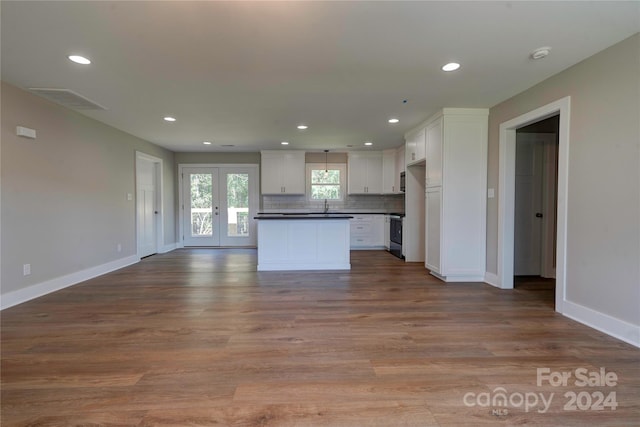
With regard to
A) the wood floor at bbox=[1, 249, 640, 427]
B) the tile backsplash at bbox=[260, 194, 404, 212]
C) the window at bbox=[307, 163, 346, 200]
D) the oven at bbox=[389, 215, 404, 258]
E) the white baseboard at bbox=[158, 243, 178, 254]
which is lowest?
the wood floor at bbox=[1, 249, 640, 427]

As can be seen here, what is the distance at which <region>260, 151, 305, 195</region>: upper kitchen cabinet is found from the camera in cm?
700

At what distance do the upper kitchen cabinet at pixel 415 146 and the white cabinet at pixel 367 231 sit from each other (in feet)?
6.77

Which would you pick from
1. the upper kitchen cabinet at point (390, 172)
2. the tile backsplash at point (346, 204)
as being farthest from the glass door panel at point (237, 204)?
the upper kitchen cabinet at point (390, 172)

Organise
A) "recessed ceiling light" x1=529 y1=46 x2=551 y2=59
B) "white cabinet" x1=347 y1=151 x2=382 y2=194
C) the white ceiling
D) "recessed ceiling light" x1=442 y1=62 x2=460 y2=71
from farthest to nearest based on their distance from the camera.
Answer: "white cabinet" x1=347 y1=151 x2=382 y2=194 < "recessed ceiling light" x1=442 y1=62 x2=460 y2=71 < "recessed ceiling light" x1=529 y1=46 x2=551 y2=59 < the white ceiling

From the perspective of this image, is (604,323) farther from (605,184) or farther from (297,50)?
(297,50)

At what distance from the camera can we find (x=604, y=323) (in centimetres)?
244

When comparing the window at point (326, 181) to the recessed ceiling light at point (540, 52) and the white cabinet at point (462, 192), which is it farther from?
the recessed ceiling light at point (540, 52)

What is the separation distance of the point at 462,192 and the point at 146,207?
622 cm

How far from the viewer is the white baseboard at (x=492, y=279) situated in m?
3.82

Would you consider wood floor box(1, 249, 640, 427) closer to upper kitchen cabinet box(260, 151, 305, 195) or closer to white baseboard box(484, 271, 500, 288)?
white baseboard box(484, 271, 500, 288)

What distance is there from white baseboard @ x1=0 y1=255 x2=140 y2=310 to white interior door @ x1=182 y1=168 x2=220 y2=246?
229 centimetres

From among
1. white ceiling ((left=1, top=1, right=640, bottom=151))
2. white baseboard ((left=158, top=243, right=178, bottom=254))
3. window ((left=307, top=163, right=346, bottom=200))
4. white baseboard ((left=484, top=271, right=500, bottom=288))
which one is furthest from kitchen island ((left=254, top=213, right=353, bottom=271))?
white baseboard ((left=158, top=243, right=178, bottom=254))

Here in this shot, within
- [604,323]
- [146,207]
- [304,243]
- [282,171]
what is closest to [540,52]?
[604,323]

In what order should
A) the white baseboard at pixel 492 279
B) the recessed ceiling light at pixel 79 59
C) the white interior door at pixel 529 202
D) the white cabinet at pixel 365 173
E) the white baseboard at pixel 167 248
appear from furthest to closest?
1. the white cabinet at pixel 365 173
2. the white baseboard at pixel 167 248
3. the white interior door at pixel 529 202
4. the white baseboard at pixel 492 279
5. the recessed ceiling light at pixel 79 59
